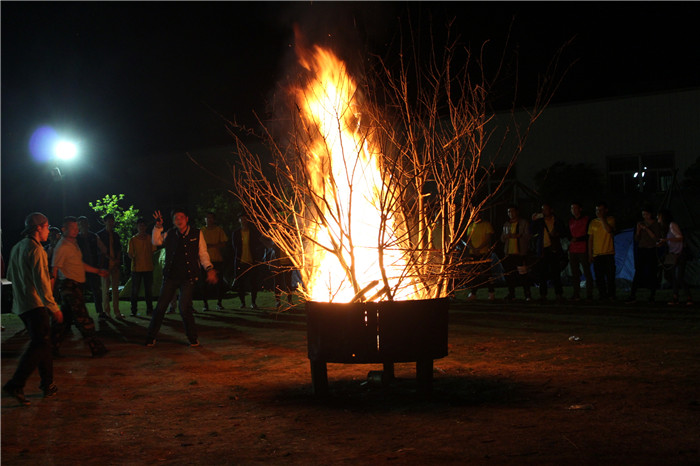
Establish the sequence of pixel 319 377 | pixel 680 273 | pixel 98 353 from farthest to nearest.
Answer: pixel 680 273 → pixel 98 353 → pixel 319 377

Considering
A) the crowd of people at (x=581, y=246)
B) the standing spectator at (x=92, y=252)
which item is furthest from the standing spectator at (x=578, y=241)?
the standing spectator at (x=92, y=252)

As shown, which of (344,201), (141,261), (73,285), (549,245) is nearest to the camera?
(344,201)

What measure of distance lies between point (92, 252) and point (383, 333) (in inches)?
357

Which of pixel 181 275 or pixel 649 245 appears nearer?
pixel 181 275

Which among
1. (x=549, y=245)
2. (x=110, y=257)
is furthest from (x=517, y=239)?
(x=110, y=257)

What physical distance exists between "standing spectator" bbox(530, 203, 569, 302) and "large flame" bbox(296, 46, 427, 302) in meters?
7.84

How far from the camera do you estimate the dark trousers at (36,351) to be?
638 cm

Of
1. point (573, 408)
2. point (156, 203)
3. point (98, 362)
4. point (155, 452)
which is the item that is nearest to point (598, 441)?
point (573, 408)

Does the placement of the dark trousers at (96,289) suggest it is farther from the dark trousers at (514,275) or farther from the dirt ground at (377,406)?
the dark trousers at (514,275)

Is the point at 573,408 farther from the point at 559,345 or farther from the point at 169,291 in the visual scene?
the point at 169,291

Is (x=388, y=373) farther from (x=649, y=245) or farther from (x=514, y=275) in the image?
(x=514, y=275)

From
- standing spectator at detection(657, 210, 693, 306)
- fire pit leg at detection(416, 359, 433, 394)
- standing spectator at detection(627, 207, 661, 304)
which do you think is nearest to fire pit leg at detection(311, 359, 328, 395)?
fire pit leg at detection(416, 359, 433, 394)

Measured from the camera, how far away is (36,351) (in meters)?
6.49

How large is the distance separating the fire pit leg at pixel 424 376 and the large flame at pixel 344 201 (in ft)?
2.15
